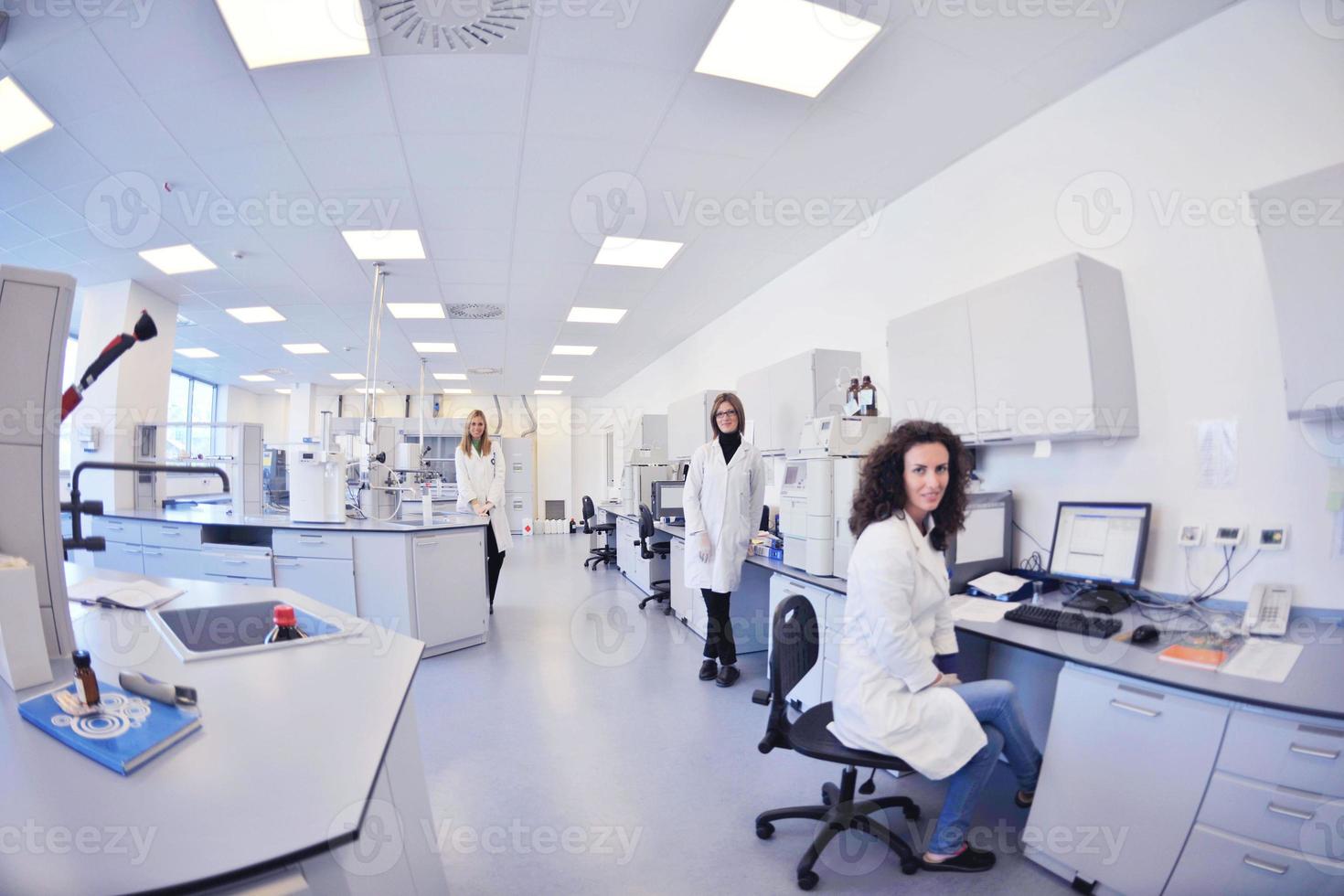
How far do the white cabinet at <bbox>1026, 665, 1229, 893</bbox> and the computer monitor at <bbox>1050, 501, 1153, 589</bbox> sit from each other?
0.60 metres

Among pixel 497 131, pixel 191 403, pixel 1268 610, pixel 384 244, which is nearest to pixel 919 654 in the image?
pixel 1268 610

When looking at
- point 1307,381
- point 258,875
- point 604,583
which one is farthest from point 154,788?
point 604,583

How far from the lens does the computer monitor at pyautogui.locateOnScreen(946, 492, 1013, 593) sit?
2246mm

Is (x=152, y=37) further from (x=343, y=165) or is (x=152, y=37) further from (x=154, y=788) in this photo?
(x=154, y=788)

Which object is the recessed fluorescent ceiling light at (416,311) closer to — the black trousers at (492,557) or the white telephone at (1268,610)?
the black trousers at (492,557)

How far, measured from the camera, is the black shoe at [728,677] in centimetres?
307

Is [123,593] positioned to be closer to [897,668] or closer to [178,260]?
[897,668]

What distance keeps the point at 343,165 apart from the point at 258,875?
319cm

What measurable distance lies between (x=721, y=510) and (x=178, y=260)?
4.41 m

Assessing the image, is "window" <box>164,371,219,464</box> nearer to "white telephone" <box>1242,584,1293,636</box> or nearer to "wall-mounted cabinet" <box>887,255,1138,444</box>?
"wall-mounted cabinet" <box>887,255,1138,444</box>

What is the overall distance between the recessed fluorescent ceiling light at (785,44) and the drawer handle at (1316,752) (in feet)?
7.85

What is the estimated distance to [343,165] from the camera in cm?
286

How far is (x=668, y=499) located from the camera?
4.93 metres

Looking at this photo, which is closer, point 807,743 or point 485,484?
point 807,743
